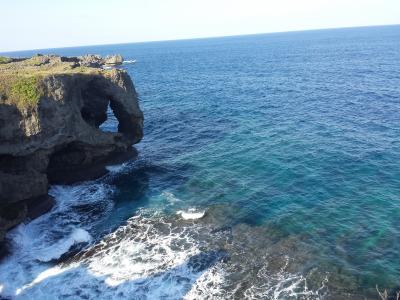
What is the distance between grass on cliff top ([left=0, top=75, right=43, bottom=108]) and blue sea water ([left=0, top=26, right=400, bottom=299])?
10.6 meters

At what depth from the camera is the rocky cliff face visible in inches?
1476

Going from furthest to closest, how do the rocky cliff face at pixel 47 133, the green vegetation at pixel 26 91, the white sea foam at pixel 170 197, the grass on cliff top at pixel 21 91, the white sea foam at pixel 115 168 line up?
the white sea foam at pixel 115 168
the white sea foam at pixel 170 197
the green vegetation at pixel 26 91
the grass on cliff top at pixel 21 91
the rocky cliff face at pixel 47 133

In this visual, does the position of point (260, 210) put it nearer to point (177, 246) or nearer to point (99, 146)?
point (177, 246)

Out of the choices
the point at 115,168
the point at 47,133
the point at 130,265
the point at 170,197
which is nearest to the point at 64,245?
the point at 130,265

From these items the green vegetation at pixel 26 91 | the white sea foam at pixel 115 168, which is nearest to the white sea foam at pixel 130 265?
the white sea foam at pixel 115 168

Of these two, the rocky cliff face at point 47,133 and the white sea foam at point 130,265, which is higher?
the rocky cliff face at point 47,133

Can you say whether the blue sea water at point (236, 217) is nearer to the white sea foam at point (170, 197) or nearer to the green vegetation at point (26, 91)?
the white sea foam at point (170, 197)

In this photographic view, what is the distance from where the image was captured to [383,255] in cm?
2952

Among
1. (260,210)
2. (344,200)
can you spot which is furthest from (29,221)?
(344,200)

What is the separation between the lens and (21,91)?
38.8 metres

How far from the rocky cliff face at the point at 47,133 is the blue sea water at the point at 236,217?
285 centimetres

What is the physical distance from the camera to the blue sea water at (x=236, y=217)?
2812 cm

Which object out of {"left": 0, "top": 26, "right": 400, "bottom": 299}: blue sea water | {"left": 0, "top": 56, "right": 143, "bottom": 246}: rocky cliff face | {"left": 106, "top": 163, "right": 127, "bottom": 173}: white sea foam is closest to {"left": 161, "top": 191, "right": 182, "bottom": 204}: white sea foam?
{"left": 0, "top": 26, "right": 400, "bottom": 299}: blue sea water

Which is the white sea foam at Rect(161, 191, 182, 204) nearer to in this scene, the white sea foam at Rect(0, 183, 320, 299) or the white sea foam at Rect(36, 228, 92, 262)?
the white sea foam at Rect(0, 183, 320, 299)
